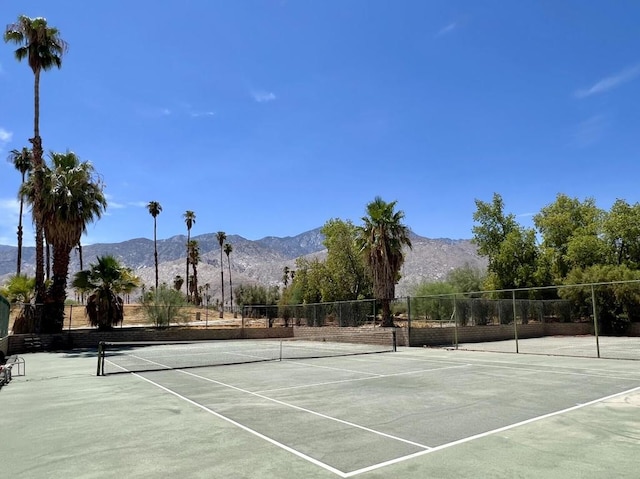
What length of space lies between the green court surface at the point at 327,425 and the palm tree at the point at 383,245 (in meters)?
15.4

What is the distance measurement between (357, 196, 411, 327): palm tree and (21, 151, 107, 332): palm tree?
56.2 feet

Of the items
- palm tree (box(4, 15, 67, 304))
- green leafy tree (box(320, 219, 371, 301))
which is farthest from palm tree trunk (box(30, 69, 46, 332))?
green leafy tree (box(320, 219, 371, 301))

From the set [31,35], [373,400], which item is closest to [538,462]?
[373,400]

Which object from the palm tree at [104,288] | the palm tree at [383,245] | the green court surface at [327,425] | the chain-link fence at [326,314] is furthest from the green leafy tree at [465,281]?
the green court surface at [327,425]

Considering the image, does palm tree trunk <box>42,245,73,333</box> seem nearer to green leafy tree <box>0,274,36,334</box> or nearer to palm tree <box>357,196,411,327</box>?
green leafy tree <box>0,274,36,334</box>

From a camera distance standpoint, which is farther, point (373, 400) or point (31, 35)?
point (31, 35)

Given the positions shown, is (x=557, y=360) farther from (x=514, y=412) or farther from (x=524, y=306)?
(x=524, y=306)

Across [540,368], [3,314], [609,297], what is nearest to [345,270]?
[609,297]

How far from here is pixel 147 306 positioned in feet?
119

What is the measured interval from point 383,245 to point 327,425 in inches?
887

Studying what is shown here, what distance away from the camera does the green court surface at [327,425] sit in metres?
5.58

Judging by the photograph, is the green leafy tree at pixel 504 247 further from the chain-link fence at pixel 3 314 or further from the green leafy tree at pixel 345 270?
the chain-link fence at pixel 3 314

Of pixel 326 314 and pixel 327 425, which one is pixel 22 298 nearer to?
pixel 326 314

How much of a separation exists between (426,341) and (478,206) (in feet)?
99.1
